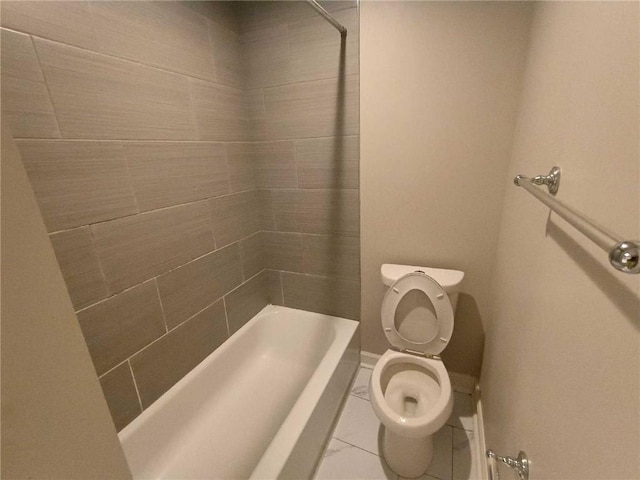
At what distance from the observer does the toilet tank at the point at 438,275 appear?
1.38 metres

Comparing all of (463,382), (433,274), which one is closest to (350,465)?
(463,382)

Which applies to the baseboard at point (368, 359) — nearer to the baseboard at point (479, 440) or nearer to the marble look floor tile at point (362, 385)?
the marble look floor tile at point (362, 385)

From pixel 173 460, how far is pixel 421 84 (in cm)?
203

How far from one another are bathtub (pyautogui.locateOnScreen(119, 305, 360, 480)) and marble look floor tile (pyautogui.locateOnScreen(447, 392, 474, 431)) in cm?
60

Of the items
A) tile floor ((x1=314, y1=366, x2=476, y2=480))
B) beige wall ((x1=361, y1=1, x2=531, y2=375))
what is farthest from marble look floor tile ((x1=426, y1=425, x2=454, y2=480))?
beige wall ((x1=361, y1=1, x2=531, y2=375))

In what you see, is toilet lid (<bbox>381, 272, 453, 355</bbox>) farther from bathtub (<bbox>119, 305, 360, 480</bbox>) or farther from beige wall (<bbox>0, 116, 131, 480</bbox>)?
beige wall (<bbox>0, 116, 131, 480</bbox>)

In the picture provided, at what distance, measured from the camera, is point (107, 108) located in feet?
3.21

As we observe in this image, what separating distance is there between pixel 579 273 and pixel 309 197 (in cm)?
131

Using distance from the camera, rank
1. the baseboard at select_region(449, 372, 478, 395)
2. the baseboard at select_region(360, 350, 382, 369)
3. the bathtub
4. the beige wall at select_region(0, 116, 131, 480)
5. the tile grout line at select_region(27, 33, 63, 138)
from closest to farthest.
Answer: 1. the beige wall at select_region(0, 116, 131, 480)
2. the tile grout line at select_region(27, 33, 63, 138)
3. the bathtub
4. the baseboard at select_region(449, 372, 478, 395)
5. the baseboard at select_region(360, 350, 382, 369)

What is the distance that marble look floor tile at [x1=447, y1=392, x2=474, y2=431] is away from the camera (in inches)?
59.6

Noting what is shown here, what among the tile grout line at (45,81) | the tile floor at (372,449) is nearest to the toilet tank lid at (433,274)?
the tile floor at (372,449)

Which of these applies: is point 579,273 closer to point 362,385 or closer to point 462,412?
point 462,412

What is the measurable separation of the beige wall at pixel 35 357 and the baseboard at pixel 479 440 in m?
1.50

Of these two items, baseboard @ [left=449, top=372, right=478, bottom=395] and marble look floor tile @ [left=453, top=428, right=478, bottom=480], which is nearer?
marble look floor tile @ [left=453, top=428, right=478, bottom=480]
